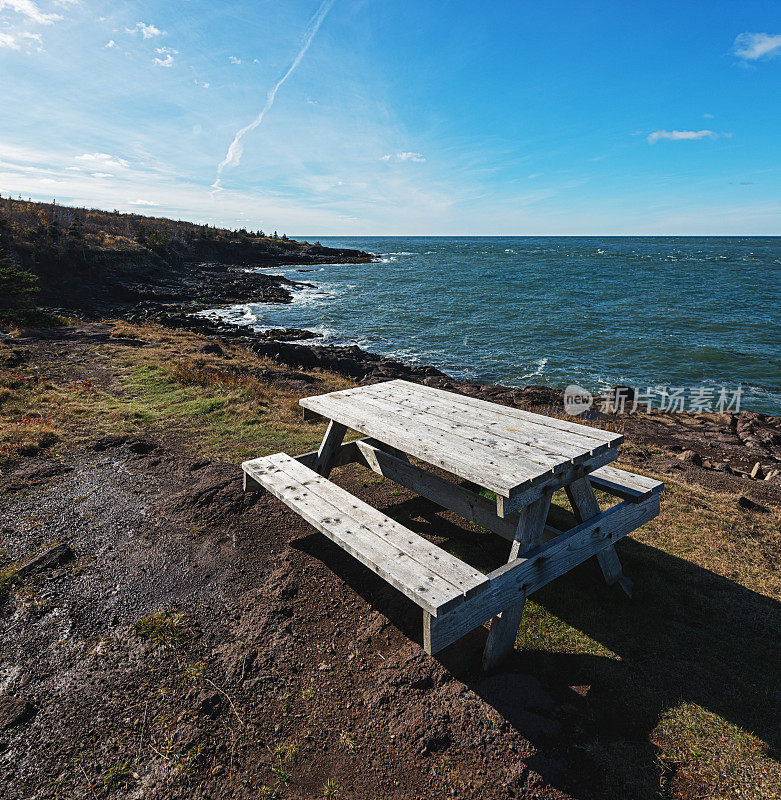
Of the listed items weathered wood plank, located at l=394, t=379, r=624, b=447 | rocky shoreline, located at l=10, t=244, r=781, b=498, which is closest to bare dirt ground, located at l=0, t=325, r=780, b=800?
weathered wood plank, located at l=394, t=379, r=624, b=447

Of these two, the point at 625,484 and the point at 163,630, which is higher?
the point at 625,484

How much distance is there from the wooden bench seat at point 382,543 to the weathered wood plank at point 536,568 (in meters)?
0.11

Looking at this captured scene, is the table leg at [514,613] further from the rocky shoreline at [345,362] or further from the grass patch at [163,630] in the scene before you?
the rocky shoreline at [345,362]

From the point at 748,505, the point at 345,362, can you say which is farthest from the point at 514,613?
the point at 345,362

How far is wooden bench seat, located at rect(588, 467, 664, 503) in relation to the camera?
374 centimetres

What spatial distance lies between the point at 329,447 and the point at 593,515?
2.81 meters

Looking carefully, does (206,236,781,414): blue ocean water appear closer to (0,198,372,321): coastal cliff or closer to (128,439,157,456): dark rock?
(0,198,372,321): coastal cliff

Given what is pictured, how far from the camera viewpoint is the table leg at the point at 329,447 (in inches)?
195

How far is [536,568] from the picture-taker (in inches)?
117

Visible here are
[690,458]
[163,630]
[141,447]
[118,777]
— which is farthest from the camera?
[690,458]

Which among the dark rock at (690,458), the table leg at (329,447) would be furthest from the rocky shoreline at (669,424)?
the table leg at (329,447)

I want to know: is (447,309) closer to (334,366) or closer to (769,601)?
(334,366)

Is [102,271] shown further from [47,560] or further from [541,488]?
[541,488]

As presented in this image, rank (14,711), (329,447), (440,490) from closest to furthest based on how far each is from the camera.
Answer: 1. (14,711)
2. (440,490)
3. (329,447)
